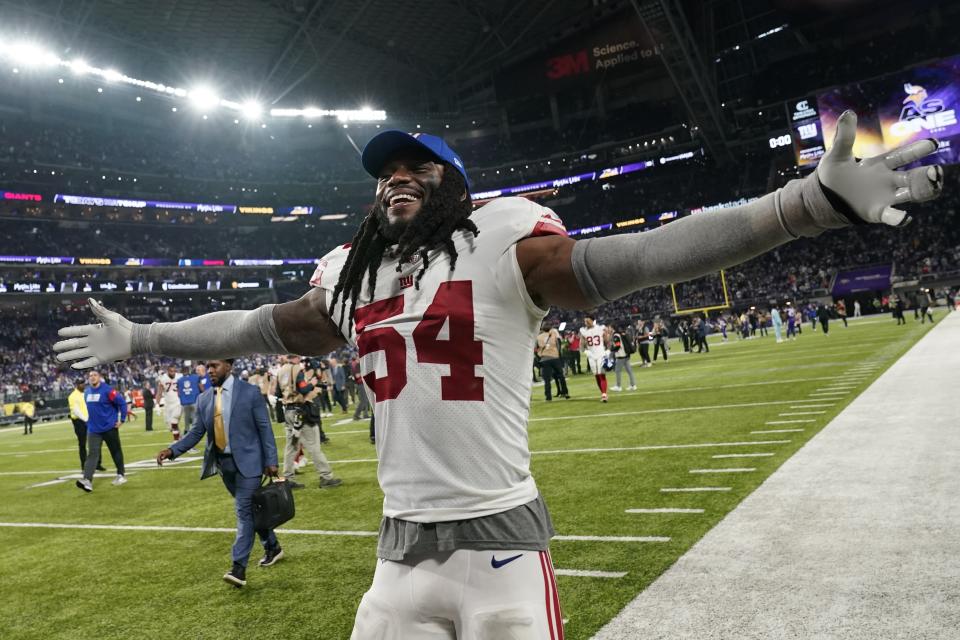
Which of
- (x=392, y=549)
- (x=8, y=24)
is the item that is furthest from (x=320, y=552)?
(x=8, y=24)

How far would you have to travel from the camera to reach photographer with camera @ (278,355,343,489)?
979 centimetres

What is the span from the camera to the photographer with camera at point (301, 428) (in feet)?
32.1

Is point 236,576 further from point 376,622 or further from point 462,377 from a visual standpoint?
point 462,377

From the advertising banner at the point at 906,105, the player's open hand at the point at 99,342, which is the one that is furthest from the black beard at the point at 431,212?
the advertising banner at the point at 906,105

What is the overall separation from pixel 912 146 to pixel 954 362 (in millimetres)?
14599

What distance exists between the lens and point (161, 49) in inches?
1752

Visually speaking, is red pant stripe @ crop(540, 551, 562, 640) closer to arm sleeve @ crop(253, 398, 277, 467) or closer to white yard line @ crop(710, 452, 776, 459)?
arm sleeve @ crop(253, 398, 277, 467)

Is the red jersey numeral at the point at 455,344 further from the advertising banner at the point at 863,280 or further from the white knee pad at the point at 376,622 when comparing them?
the advertising banner at the point at 863,280

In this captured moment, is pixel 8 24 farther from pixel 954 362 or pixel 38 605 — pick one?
pixel 954 362

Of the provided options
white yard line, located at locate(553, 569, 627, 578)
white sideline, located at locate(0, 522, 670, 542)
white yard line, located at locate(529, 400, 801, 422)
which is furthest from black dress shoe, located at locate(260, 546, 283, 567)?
white yard line, located at locate(529, 400, 801, 422)

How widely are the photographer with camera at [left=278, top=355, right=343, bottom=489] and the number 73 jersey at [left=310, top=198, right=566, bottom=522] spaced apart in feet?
27.0

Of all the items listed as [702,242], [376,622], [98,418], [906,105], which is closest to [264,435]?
[376,622]

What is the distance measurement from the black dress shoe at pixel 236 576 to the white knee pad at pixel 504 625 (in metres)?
4.55

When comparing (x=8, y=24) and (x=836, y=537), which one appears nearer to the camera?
(x=836, y=537)
